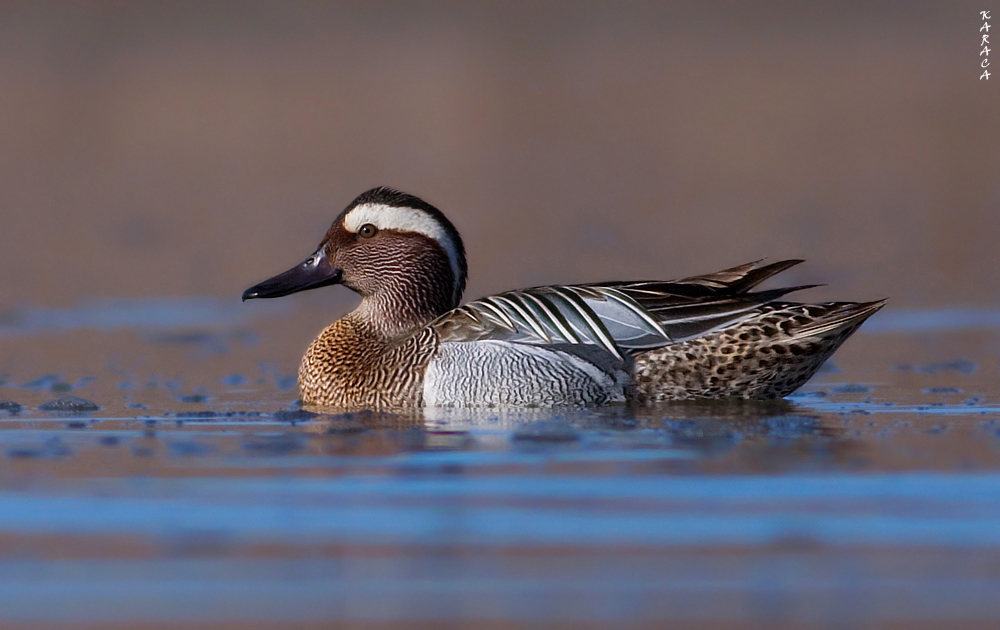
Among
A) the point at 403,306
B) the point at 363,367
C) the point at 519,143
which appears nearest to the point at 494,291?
the point at 403,306

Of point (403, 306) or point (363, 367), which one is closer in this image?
point (363, 367)

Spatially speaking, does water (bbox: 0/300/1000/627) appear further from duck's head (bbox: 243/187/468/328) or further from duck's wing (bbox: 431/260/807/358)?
duck's head (bbox: 243/187/468/328)

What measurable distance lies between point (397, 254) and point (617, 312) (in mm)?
1291

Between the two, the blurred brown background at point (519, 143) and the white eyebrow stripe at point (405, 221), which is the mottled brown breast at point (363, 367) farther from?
the blurred brown background at point (519, 143)

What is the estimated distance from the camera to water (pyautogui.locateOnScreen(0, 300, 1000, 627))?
4176 millimetres

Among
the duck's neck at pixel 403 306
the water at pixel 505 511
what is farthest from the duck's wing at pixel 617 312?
the duck's neck at pixel 403 306

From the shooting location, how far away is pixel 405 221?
8.27 metres

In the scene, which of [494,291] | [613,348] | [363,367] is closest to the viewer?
[613,348]

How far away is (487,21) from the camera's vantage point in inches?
930

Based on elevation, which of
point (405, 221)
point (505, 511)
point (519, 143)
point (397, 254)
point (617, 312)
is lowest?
point (505, 511)

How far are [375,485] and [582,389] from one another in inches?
83.4

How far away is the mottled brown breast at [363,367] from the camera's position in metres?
7.71

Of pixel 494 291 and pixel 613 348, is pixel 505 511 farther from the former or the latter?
pixel 494 291

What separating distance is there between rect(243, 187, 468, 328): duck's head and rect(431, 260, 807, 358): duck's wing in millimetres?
537
